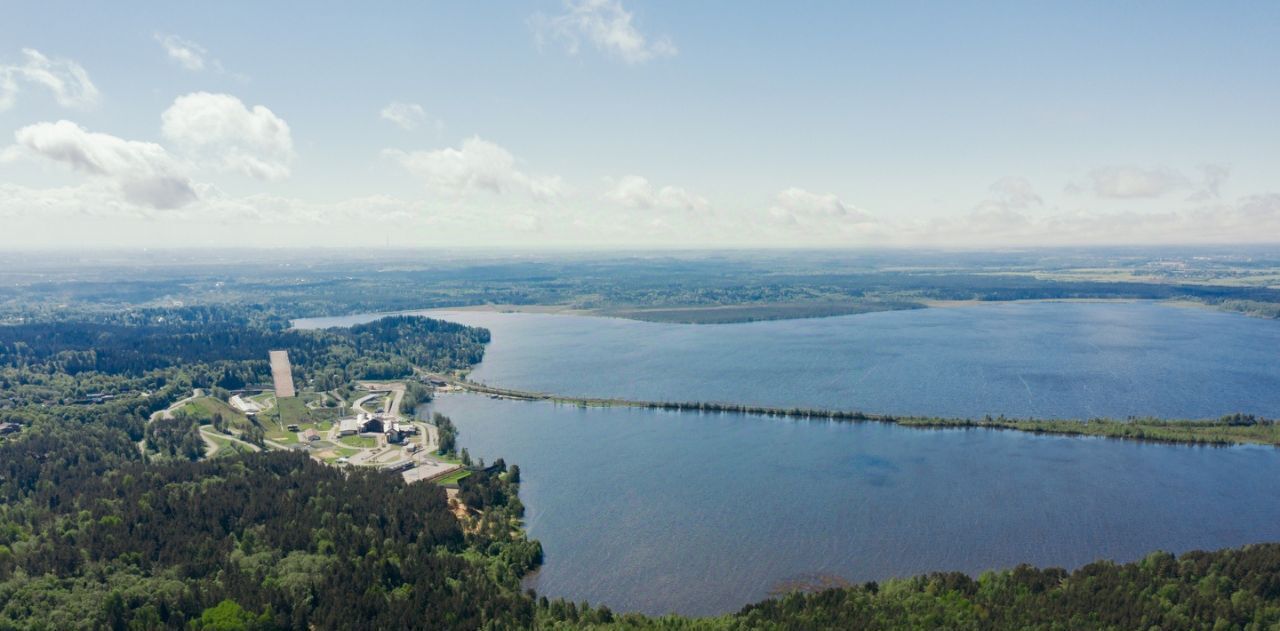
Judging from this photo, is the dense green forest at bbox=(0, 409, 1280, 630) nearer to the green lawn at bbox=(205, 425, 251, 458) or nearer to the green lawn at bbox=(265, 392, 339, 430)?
the green lawn at bbox=(205, 425, 251, 458)

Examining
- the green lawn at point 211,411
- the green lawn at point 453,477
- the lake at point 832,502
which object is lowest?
the lake at point 832,502

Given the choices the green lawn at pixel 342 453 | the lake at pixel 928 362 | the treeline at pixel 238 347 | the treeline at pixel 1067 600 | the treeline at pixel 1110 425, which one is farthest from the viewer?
the treeline at pixel 238 347

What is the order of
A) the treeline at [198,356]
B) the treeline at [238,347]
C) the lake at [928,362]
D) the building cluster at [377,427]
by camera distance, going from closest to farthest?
the building cluster at [377,427] → the lake at [928,362] → the treeline at [198,356] → the treeline at [238,347]

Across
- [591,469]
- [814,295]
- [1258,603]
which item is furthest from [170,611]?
[814,295]

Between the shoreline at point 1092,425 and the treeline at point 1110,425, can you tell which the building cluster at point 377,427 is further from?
the treeline at point 1110,425

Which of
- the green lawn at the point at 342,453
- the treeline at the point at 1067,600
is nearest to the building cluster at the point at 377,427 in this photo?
the green lawn at the point at 342,453

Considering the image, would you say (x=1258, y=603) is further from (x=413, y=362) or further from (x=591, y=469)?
(x=413, y=362)

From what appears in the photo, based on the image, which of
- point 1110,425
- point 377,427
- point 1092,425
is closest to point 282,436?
point 377,427

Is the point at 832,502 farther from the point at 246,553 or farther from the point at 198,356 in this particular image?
the point at 198,356
